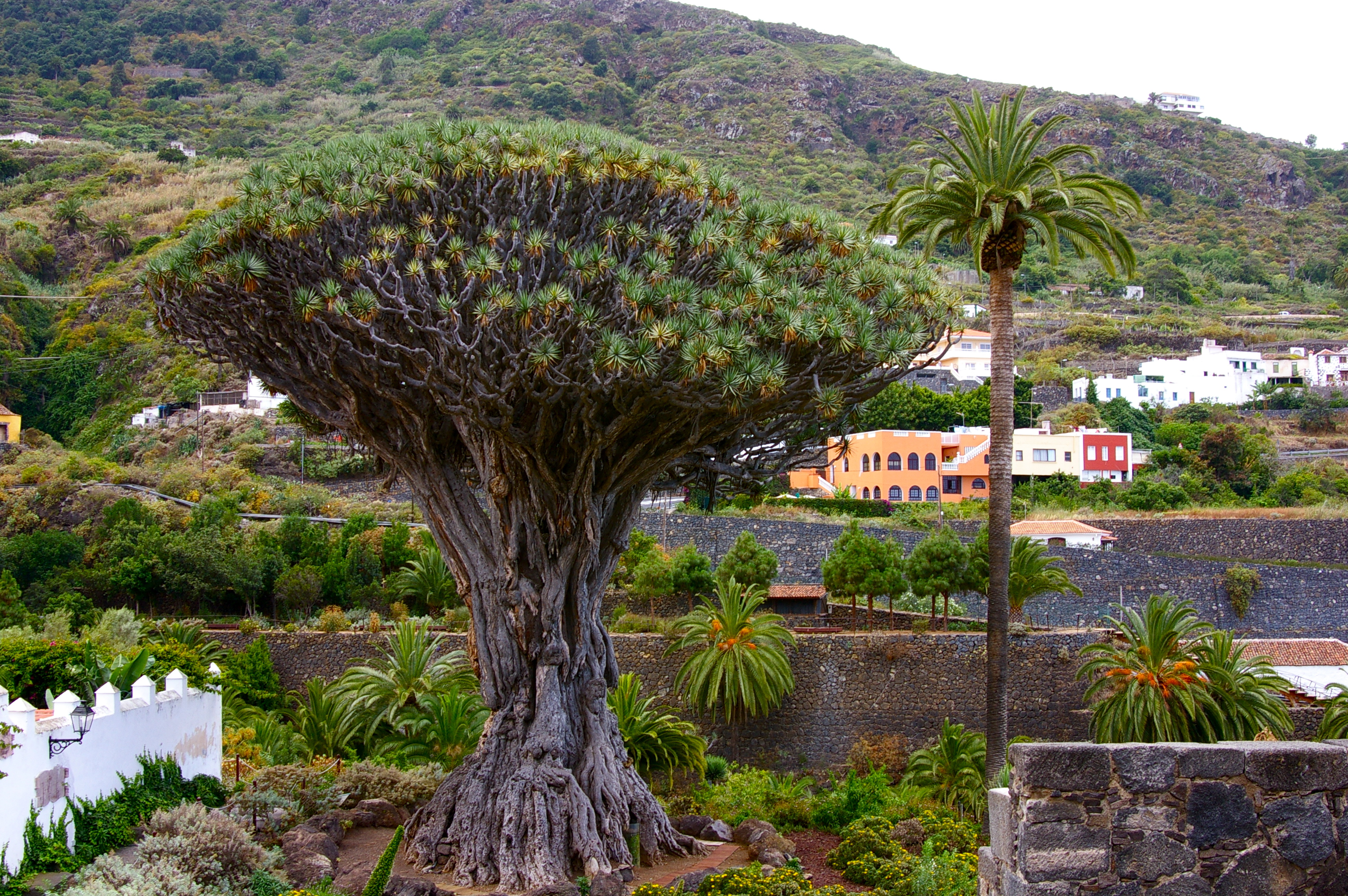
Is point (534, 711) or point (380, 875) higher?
point (534, 711)

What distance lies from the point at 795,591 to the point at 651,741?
40.5 feet

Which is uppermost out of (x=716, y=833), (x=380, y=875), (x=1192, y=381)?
(x=1192, y=381)

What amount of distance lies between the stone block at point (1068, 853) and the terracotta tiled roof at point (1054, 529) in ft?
103

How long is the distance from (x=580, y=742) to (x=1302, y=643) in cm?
2196

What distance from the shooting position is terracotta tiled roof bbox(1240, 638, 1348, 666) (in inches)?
1051

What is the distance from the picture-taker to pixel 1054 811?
5.07 meters

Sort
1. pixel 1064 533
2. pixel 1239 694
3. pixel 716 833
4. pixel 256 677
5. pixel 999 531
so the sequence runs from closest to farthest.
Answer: pixel 716 833, pixel 999 531, pixel 1239 694, pixel 256 677, pixel 1064 533

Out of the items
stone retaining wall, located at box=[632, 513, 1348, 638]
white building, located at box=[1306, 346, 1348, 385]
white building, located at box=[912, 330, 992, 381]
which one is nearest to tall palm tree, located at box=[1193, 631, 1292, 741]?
stone retaining wall, located at box=[632, 513, 1348, 638]

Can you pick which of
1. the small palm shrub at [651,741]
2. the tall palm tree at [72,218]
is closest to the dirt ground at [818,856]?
the small palm shrub at [651,741]

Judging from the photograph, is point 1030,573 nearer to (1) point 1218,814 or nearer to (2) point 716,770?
(2) point 716,770

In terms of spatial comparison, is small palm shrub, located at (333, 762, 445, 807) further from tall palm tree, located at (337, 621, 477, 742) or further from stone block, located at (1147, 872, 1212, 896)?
stone block, located at (1147, 872, 1212, 896)

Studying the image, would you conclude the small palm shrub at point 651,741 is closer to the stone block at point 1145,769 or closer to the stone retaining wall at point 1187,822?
the stone retaining wall at point 1187,822

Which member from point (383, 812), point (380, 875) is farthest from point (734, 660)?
point (380, 875)

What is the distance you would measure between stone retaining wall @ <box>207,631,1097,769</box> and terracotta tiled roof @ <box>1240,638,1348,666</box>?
645 cm
